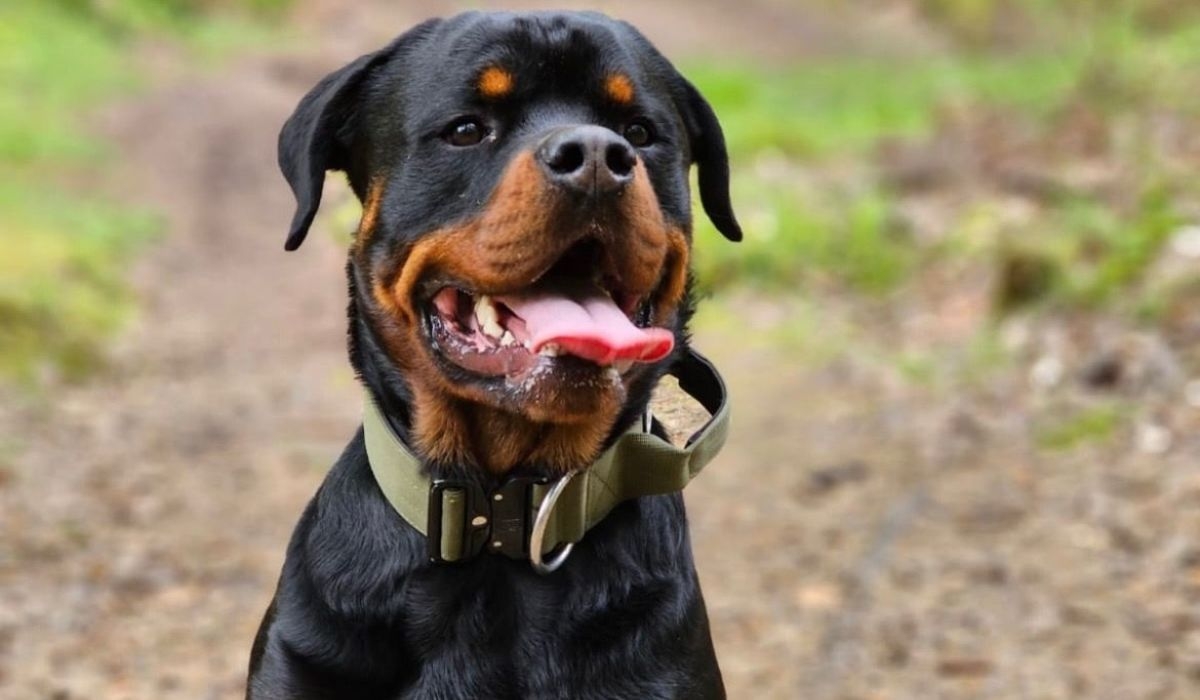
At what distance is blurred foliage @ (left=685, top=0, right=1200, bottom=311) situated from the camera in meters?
7.94

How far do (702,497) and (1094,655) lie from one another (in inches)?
83.3

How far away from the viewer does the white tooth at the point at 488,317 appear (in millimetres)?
2721

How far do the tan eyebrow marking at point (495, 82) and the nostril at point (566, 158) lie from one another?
300 mm

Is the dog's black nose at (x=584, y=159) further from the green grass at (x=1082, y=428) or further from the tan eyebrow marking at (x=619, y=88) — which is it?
the green grass at (x=1082, y=428)

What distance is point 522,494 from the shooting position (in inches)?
106

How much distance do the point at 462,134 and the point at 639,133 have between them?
0.33 meters

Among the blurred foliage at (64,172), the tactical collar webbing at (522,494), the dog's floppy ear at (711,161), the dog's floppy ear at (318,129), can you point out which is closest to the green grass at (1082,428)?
the dog's floppy ear at (711,161)

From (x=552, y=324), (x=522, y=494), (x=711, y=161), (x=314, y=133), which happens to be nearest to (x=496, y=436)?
(x=522, y=494)

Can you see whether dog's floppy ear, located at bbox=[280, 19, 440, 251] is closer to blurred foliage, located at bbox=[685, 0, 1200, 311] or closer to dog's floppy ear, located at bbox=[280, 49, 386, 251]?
dog's floppy ear, located at bbox=[280, 49, 386, 251]

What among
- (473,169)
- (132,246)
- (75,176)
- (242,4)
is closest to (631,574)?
(473,169)

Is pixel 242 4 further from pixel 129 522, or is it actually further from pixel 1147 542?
pixel 1147 542

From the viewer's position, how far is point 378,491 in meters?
2.83

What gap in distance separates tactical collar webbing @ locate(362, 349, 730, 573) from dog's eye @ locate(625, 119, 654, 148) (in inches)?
20.6

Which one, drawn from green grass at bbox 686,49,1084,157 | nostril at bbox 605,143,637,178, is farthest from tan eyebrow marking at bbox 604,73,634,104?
green grass at bbox 686,49,1084,157
